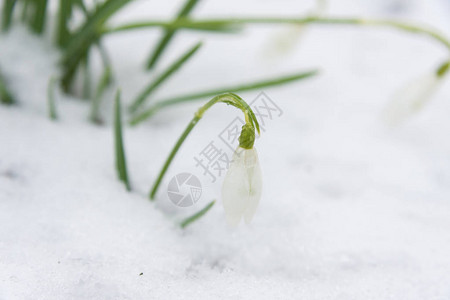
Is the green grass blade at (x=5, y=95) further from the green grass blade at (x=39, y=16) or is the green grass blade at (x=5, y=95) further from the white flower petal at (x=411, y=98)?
the white flower petal at (x=411, y=98)

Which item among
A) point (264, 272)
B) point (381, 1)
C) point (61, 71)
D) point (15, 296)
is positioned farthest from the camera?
point (381, 1)

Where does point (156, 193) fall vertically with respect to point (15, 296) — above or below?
above

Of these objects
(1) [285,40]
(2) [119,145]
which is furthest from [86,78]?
(1) [285,40]

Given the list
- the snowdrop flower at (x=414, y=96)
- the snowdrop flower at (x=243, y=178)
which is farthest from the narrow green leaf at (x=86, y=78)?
the snowdrop flower at (x=414, y=96)

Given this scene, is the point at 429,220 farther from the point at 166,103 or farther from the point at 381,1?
the point at 381,1

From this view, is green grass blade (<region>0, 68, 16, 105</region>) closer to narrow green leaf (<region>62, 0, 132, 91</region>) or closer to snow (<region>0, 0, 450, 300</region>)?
snow (<region>0, 0, 450, 300</region>)

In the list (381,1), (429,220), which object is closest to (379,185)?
(429,220)

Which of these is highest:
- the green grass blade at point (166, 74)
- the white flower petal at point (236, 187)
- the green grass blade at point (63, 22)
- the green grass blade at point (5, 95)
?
the green grass blade at point (63, 22)
